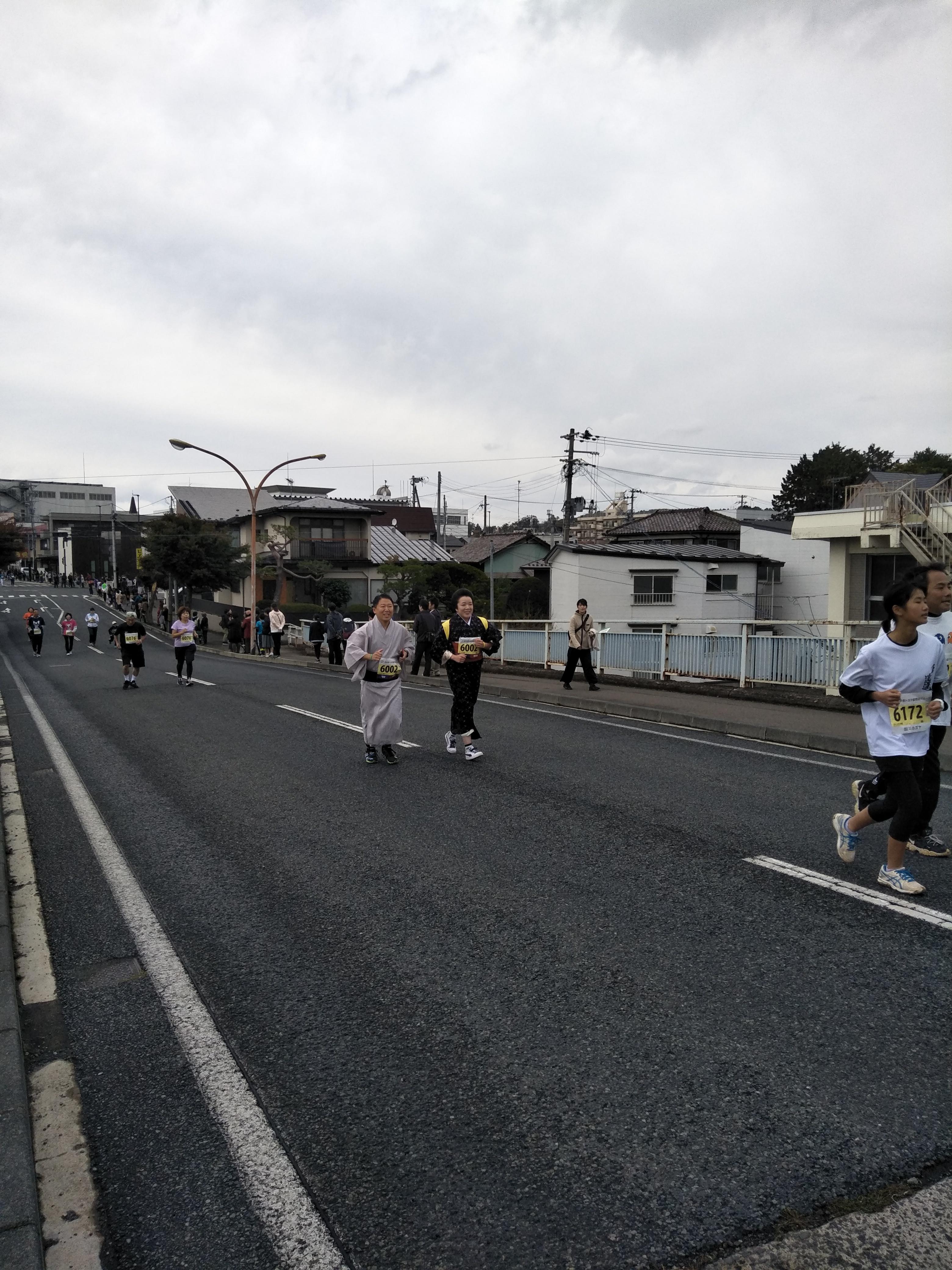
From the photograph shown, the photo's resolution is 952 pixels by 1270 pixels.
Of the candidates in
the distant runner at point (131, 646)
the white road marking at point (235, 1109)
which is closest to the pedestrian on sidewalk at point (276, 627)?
the distant runner at point (131, 646)

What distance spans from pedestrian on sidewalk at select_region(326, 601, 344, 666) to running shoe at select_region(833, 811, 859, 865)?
75.4 feet

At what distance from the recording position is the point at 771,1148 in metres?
2.69

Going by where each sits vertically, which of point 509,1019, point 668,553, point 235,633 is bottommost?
point 509,1019

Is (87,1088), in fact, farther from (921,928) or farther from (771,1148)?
(921,928)

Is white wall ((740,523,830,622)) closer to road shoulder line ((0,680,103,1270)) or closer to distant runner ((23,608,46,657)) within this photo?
distant runner ((23,608,46,657))

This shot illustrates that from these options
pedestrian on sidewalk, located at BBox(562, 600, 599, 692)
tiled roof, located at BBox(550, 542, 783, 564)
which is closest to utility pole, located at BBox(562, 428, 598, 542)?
tiled roof, located at BBox(550, 542, 783, 564)

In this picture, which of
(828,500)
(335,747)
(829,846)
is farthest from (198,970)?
(828,500)

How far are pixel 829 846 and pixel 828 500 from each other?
60878 millimetres

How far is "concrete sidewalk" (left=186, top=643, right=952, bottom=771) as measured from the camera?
10.9 metres

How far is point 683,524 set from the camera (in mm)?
49812

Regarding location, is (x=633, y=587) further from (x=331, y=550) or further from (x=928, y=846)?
(x=928, y=846)

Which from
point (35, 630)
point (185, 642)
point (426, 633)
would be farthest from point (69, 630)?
point (426, 633)

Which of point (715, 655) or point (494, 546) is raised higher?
point (494, 546)

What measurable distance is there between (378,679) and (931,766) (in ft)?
17.9
